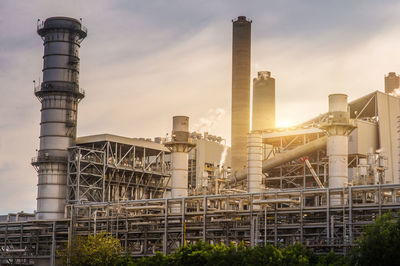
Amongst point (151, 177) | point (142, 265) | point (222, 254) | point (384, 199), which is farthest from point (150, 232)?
point (151, 177)

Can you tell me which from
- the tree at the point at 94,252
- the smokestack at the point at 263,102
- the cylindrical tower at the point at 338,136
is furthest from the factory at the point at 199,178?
the smokestack at the point at 263,102

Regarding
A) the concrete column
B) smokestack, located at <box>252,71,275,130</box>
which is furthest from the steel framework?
smokestack, located at <box>252,71,275,130</box>

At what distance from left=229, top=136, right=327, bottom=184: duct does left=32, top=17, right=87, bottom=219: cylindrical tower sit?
17914mm

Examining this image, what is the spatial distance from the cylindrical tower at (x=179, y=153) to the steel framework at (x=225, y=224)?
640 cm

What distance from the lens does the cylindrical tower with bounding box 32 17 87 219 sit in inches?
2525

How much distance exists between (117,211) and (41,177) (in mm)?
16604

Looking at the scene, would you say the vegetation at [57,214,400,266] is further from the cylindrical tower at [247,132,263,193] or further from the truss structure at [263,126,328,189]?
the truss structure at [263,126,328,189]

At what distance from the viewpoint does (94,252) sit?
4572 centimetres

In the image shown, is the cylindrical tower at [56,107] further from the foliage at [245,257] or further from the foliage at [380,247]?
the foliage at [380,247]

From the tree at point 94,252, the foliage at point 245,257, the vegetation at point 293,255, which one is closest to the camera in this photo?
the vegetation at point 293,255

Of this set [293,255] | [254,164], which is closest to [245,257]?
[293,255]

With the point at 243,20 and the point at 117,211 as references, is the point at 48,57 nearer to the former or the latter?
the point at 117,211

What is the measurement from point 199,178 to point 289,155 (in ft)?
31.1

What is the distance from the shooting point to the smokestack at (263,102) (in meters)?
105
